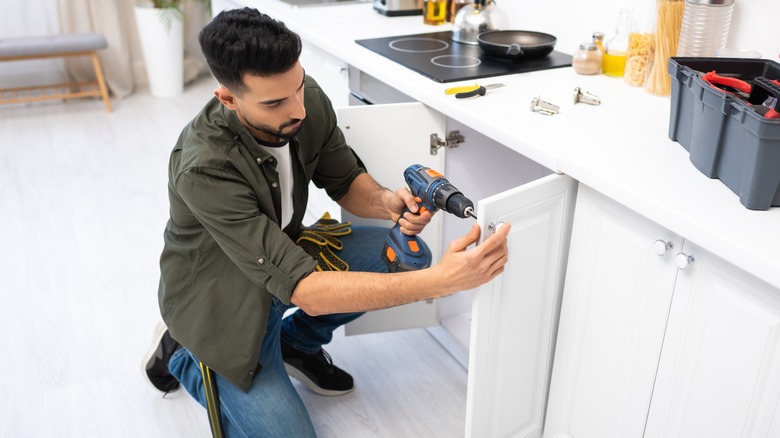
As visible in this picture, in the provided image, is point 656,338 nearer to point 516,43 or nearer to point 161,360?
point 516,43

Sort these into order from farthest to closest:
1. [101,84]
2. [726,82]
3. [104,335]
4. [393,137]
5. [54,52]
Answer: [101,84], [54,52], [104,335], [393,137], [726,82]

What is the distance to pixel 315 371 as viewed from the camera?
2004mm

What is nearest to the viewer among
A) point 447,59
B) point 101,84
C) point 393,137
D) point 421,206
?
point 421,206

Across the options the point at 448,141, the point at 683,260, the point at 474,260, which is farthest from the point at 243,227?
the point at 683,260

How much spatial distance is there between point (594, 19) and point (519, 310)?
1075mm

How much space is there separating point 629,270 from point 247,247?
0.75 m

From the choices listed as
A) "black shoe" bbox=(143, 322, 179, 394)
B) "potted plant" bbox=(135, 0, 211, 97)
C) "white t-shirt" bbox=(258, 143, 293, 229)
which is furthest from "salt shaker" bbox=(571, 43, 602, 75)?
"potted plant" bbox=(135, 0, 211, 97)

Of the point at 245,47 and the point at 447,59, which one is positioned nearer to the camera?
the point at 245,47

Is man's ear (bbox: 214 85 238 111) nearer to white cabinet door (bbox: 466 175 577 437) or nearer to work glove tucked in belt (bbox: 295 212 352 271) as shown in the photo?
work glove tucked in belt (bbox: 295 212 352 271)

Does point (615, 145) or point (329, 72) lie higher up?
point (615, 145)

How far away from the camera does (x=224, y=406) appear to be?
164 cm

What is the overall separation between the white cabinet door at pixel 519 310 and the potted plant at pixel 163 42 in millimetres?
3568

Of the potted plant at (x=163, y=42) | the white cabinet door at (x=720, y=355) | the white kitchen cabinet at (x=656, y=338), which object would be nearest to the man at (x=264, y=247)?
the white kitchen cabinet at (x=656, y=338)

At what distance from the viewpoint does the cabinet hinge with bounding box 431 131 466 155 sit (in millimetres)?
1884
